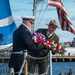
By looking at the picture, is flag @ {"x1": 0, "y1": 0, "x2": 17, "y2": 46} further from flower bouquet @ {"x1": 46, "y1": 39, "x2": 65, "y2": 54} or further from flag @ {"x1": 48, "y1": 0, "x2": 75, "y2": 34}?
flower bouquet @ {"x1": 46, "y1": 39, "x2": 65, "y2": 54}

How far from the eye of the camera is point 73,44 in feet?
421

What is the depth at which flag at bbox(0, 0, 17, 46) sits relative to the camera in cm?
1584

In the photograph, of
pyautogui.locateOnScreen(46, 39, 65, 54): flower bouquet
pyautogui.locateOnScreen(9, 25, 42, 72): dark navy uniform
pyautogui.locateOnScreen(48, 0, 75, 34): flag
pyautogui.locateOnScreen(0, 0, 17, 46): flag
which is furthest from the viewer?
pyautogui.locateOnScreen(48, 0, 75, 34): flag

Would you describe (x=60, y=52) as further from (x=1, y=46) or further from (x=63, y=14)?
(x=63, y=14)

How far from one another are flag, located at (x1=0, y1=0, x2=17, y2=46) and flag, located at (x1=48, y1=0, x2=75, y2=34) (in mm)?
1580

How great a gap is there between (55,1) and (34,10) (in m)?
2.66

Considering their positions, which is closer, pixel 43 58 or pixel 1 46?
pixel 43 58

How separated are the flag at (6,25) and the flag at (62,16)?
158cm

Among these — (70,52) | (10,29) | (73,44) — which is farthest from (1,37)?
(73,44)

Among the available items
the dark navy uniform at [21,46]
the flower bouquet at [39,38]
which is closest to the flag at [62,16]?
the flower bouquet at [39,38]

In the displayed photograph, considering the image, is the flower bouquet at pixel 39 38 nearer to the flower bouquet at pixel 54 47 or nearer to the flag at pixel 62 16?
the flower bouquet at pixel 54 47

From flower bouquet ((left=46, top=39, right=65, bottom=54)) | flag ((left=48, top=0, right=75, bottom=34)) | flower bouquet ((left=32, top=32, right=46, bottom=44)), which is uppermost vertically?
flag ((left=48, top=0, right=75, bottom=34))

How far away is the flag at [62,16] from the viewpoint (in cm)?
1614

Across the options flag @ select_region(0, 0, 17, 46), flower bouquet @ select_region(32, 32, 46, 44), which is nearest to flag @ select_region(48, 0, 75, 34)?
flag @ select_region(0, 0, 17, 46)
